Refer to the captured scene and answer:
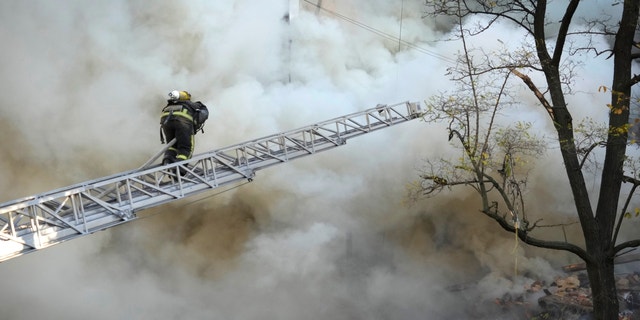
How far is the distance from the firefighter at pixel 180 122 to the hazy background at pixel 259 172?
14.9 ft

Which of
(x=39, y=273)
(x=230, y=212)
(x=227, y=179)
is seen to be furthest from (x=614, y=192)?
(x=39, y=273)

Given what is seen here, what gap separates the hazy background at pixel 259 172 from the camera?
1312 centimetres

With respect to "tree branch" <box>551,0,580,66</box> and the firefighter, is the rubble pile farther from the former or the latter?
the firefighter

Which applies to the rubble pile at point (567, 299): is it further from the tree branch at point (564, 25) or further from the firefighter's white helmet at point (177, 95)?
the firefighter's white helmet at point (177, 95)

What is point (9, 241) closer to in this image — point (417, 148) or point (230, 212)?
point (230, 212)

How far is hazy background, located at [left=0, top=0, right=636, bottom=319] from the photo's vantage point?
1312cm

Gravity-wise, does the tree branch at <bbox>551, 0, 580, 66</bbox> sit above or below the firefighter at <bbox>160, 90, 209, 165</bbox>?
below

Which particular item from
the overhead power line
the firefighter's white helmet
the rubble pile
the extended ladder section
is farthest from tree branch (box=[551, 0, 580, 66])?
the overhead power line

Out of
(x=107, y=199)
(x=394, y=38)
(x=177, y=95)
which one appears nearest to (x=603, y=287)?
(x=177, y=95)

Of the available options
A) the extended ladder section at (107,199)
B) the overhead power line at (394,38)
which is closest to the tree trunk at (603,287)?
the extended ladder section at (107,199)

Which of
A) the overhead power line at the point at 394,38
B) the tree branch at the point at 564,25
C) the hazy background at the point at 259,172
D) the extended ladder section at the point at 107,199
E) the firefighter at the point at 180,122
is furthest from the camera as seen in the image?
the overhead power line at the point at 394,38

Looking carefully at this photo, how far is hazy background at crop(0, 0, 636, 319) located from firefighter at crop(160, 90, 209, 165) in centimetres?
455

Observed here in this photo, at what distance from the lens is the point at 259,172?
47.0 feet

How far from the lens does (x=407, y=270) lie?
14914mm
